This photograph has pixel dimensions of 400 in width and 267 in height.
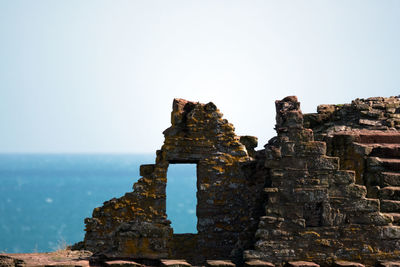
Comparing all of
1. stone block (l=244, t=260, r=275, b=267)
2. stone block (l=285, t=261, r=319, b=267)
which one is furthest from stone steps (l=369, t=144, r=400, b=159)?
stone block (l=244, t=260, r=275, b=267)

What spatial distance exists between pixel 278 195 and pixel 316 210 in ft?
2.71

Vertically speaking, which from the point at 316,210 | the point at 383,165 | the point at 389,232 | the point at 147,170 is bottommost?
the point at 389,232

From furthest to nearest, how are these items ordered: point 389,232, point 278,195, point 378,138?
1. point 378,138
2. point 389,232
3. point 278,195

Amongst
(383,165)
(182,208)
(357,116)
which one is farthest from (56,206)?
(383,165)

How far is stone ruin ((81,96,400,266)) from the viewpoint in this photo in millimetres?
13344

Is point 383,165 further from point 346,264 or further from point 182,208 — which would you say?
point 182,208

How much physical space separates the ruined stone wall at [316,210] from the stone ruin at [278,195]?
0.06 feet

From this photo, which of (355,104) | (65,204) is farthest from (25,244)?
(355,104)

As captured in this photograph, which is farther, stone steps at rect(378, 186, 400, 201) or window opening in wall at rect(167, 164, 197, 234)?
window opening in wall at rect(167, 164, 197, 234)

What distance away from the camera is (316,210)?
13.5m

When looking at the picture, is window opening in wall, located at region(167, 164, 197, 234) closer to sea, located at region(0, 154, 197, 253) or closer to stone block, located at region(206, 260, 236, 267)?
sea, located at region(0, 154, 197, 253)

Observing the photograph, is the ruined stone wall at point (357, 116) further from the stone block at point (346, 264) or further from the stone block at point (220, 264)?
the stone block at point (220, 264)

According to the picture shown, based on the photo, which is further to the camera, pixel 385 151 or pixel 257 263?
pixel 385 151

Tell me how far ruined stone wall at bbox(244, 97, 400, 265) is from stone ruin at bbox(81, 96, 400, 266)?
19 mm
